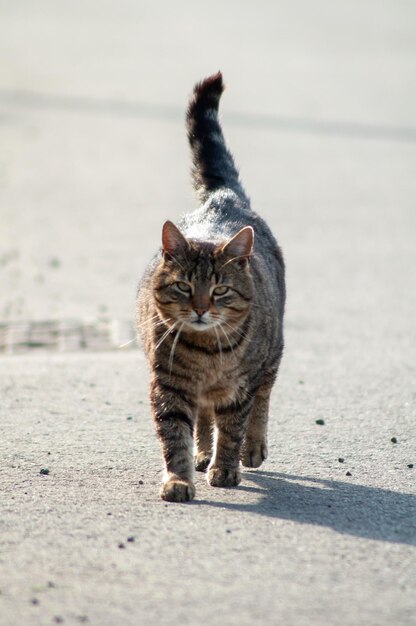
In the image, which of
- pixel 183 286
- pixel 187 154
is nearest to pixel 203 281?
pixel 183 286

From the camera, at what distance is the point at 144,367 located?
784 centimetres

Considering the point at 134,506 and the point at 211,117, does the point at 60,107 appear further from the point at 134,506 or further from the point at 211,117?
the point at 134,506

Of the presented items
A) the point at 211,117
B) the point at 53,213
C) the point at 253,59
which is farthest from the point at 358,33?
the point at 211,117

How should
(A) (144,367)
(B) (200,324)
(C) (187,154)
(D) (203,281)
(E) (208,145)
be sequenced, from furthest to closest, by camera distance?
1. (C) (187,154)
2. (A) (144,367)
3. (E) (208,145)
4. (D) (203,281)
5. (B) (200,324)

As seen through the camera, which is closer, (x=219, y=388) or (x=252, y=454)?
(x=219, y=388)

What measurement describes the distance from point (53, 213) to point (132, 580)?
8513 mm

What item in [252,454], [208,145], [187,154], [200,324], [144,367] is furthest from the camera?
[187,154]

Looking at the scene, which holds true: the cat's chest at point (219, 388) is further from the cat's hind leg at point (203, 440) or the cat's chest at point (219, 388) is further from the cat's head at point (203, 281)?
the cat's hind leg at point (203, 440)

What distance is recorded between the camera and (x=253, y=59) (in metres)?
22.8

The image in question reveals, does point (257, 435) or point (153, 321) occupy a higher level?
point (153, 321)

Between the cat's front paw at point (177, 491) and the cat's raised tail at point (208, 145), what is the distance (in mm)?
2121

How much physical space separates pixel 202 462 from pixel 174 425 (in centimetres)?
60

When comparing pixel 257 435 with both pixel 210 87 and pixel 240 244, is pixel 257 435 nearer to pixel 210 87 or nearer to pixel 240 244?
pixel 240 244

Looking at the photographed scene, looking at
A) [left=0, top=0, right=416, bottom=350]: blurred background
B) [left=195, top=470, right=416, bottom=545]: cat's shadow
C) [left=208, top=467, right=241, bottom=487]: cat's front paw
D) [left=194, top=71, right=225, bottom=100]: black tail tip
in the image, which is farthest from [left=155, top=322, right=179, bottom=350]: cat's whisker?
[left=0, top=0, right=416, bottom=350]: blurred background
